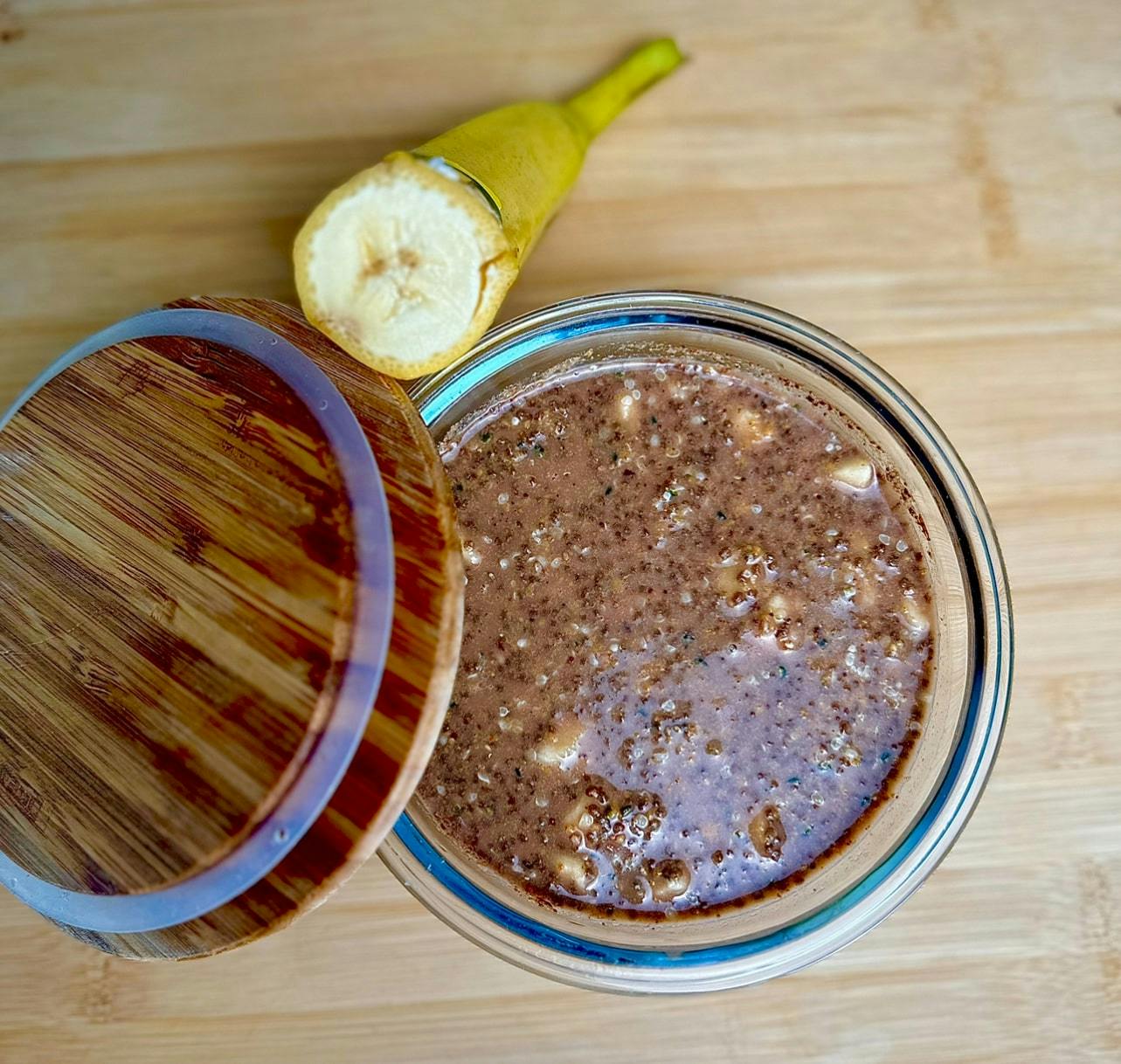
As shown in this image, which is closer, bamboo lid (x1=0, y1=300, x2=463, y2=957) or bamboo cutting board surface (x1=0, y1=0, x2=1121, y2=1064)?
bamboo lid (x1=0, y1=300, x2=463, y2=957)

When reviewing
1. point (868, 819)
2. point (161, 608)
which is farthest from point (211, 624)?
point (868, 819)

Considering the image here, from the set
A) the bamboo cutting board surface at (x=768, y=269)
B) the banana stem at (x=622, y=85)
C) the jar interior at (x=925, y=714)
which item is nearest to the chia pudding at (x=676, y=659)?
the jar interior at (x=925, y=714)

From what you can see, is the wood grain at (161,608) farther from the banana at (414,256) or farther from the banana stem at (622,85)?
the banana stem at (622,85)

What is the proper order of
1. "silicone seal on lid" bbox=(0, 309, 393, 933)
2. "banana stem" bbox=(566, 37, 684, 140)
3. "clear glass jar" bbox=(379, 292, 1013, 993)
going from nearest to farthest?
1. "silicone seal on lid" bbox=(0, 309, 393, 933)
2. "clear glass jar" bbox=(379, 292, 1013, 993)
3. "banana stem" bbox=(566, 37, 684, 140)

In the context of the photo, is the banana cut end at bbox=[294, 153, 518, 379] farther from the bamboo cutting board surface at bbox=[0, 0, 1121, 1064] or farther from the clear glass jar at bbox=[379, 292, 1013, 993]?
the bamboo cutting board surface at bbox=[0, 0, 1121, 1064]

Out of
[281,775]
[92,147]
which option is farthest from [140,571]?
[92,147]

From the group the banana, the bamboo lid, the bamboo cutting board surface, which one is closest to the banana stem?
the bamboo cutting board surface
